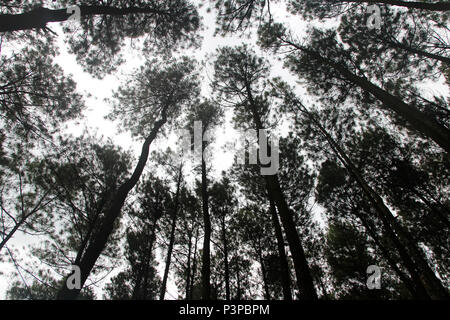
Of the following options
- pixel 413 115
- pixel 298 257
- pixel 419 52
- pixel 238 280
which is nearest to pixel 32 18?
pixel 298 257

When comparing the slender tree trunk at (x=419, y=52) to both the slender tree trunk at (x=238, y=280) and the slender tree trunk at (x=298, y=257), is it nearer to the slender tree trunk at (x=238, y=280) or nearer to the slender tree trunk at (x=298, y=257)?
the slender tree trunk at (x=298, y=257)

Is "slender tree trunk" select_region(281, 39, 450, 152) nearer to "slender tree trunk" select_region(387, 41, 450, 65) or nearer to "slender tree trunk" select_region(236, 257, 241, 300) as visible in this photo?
"slender tree trunk" select_region(387, 41, 450, 65)

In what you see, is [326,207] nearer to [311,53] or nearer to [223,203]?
[223,203]

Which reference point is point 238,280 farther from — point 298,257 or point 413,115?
point 413,115

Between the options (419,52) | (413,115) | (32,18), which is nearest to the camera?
(32,18)

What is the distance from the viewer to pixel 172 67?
35.9 feet

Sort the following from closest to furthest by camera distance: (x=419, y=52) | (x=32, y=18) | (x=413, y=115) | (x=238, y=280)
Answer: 1. (x=32, y=18)
2. (x=413, y=115)
3. (x=419, y=52)
4. (x=238, y=280)

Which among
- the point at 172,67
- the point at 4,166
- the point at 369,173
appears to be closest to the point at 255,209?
the point at 369,173

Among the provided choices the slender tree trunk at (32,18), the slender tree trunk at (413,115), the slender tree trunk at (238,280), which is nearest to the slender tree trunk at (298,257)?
the slender tree trunk at (413,115)

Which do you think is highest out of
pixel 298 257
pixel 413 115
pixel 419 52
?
pixel 419 52

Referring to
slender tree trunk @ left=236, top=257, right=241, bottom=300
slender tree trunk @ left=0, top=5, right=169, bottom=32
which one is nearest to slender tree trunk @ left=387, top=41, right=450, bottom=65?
Answer: slender tree trunk @ left=0, top=5, right=169, bottom=32

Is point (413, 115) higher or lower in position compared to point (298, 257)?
higher

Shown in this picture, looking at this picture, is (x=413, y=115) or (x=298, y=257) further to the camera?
(x=413, y=115)

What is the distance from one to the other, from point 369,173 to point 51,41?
14778mm
